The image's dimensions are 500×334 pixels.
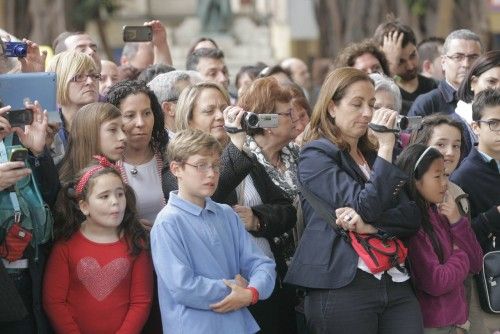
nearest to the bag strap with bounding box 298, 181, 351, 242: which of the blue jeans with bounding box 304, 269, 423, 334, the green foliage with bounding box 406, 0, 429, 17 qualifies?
the blue jeans with bounding box 304, 269, 423, 334

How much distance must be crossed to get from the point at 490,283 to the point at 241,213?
1.41m

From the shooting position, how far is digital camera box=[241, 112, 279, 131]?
5.76 meters

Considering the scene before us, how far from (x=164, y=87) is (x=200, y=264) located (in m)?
1.91

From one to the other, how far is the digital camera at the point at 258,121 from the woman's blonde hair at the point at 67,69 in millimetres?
1212

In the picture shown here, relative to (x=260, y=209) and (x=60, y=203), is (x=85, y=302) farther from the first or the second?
(x=260, y=209)

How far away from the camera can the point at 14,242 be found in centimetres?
524

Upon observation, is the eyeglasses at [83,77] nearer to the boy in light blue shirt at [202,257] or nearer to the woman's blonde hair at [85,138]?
the woman's blonde hair at [85,138]

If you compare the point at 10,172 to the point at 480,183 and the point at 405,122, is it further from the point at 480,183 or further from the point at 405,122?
the point at 480,183

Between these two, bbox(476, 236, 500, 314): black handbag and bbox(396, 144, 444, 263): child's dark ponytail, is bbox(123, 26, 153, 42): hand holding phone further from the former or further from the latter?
bbox(476, 236, 500, 314): black handbag

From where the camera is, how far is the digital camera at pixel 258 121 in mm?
5759

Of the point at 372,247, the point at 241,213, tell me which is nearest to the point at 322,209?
the point at 372,247

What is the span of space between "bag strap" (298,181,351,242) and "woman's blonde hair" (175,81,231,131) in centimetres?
92

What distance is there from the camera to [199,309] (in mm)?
5309

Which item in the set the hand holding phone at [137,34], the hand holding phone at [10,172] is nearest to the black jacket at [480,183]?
the hand holding phone at [137,34]
